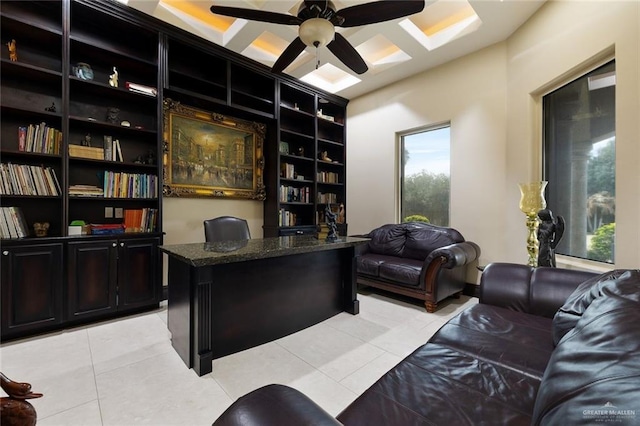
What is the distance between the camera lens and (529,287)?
1890mm

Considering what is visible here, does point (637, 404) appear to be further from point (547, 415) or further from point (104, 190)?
point (104, 190)

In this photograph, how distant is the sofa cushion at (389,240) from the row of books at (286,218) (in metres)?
1.32

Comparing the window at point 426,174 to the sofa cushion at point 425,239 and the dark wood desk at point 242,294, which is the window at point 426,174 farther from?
the dark wood desk at point 242,294

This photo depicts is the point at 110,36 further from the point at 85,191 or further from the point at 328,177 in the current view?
the point at 328,177

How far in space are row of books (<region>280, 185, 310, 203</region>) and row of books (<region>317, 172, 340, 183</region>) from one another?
1.16 ft

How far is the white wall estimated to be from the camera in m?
1.94

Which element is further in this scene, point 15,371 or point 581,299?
point 15,371

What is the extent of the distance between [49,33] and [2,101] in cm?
76

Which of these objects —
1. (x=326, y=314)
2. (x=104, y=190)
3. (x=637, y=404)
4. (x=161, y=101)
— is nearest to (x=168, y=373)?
(x=326, y=314)

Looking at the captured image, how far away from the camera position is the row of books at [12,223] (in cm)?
234

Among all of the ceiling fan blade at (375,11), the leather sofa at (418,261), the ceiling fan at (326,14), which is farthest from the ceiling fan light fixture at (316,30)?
the leather sofa at (418,261)

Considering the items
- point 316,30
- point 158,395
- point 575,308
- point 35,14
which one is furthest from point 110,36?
point 575,308

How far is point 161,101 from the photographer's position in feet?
10.2

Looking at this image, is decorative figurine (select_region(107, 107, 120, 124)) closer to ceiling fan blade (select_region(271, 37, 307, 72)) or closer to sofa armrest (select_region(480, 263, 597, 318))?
ceiling fan blade (select_region(271, 37, 307, 72))
